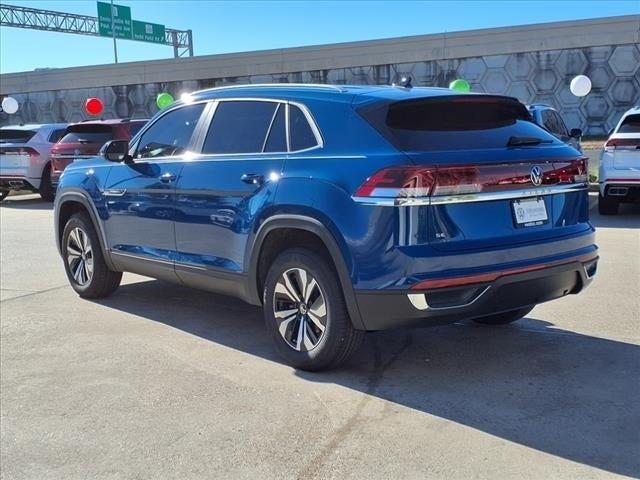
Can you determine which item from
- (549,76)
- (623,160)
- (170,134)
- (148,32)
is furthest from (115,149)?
(148,32)

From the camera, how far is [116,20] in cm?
4119

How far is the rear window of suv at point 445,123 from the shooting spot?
3.84 m

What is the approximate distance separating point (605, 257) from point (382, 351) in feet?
14.0

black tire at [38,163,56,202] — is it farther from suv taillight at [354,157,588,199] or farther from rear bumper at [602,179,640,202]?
suv taillight at [354,157,588,199]

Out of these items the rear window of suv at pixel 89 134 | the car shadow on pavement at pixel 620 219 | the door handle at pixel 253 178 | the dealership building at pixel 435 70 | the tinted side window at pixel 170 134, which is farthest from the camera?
the dealership building at pixel 435 70

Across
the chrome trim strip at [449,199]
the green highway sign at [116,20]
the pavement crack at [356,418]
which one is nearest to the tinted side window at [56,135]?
the pavement crack at [356,418]

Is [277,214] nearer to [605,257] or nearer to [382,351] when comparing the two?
[382,351]

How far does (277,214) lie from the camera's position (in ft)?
13.8

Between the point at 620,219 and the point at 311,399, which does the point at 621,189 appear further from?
the point at 311,399

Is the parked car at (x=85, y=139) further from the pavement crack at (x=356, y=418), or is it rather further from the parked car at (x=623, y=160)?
the pavement crack at (x=356, y=418)

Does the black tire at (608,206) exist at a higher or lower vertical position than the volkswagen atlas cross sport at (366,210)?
lower

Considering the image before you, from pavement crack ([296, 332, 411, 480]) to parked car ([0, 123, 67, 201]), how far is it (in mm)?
12983

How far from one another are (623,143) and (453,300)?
785 cm

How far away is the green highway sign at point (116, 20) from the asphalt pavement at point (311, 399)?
3848cm
